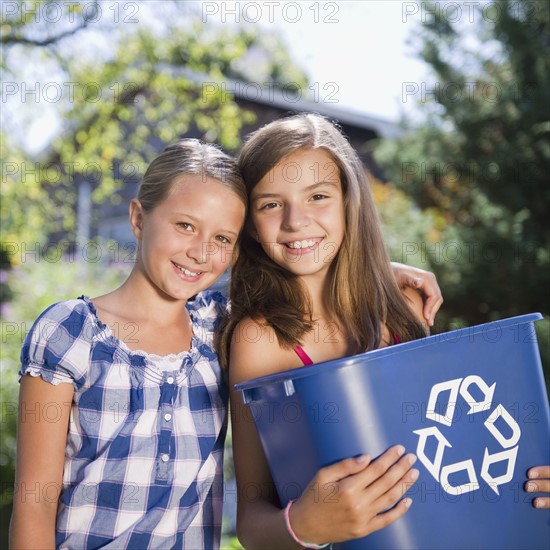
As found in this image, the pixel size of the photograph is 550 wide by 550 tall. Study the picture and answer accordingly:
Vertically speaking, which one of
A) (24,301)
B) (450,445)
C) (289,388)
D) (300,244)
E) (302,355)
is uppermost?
(24,301)

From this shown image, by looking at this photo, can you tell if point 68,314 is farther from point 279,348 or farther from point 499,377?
point 499,377

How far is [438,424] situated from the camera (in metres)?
1.66

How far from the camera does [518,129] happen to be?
20.1 feet

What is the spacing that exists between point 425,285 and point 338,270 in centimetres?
32

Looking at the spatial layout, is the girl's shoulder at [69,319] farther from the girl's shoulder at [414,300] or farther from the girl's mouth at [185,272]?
the girl's shoulder at [414,300]

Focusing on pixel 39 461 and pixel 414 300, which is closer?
pixel 39 461

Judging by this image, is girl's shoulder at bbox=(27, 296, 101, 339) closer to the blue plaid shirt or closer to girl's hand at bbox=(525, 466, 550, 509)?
the blue plaid shirt

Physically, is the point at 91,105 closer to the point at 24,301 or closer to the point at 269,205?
the point at 24,301

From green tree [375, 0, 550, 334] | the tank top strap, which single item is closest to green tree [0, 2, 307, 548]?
green tree [375, 0, 550, 334]

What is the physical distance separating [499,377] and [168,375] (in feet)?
2.70

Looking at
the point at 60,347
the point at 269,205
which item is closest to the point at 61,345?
the point at 60,347

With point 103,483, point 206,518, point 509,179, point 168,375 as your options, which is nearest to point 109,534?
point 103,483

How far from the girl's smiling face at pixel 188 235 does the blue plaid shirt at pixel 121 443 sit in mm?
216

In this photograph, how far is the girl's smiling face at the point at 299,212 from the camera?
210 centimetres
